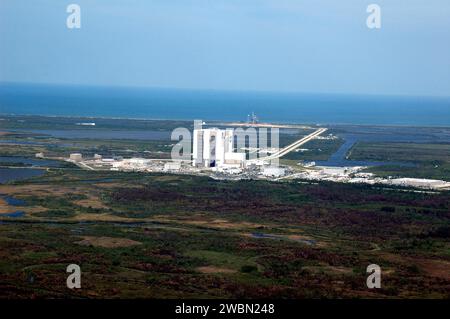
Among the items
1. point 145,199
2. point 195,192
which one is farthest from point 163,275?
point 195,192

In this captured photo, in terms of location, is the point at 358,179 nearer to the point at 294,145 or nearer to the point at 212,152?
the point at 212,152

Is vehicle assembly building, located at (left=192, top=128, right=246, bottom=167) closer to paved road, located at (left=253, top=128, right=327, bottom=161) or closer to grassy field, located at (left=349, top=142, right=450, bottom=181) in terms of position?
paved road, located at (left=253, top=128, right=327, bottom=161)

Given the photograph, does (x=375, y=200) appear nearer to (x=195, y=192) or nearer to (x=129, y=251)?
(x=195, y=192)

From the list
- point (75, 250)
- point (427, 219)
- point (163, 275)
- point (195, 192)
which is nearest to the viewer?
point (163, 275)

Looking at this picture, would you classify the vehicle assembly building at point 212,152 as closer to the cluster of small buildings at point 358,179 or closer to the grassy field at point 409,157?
the cluster of small buildings at point 358,179
